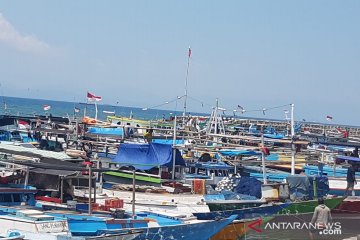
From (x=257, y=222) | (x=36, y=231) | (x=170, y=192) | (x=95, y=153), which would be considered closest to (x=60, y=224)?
(x=36, y=231)

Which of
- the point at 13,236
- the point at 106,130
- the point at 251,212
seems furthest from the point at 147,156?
the point at 13,236

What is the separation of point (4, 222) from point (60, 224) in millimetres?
1424

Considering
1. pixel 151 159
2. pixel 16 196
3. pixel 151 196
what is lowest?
pixel 151 196

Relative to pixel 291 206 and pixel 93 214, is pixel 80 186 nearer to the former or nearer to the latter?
pixel 93 214

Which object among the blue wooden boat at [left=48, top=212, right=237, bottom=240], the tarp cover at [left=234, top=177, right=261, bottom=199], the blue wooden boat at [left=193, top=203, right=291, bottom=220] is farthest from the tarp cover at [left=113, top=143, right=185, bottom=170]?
the blue wooden boat at [left=48, top=212, right=237, bottom=240]

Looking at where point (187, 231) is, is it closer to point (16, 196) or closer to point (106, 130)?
point (16, 196)

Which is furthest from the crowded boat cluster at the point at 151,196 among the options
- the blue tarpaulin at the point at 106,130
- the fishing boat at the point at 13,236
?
the blue tarpaulin at the point at 106,130

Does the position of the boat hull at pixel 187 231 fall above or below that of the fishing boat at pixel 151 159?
below

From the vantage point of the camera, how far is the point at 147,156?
32094 millimetres

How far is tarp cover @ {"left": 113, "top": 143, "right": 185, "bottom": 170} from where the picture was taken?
3164cm

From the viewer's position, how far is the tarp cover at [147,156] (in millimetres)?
31641

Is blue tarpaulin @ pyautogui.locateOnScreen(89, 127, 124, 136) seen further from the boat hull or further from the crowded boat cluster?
the boat hull

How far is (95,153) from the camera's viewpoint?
3662 centimetres

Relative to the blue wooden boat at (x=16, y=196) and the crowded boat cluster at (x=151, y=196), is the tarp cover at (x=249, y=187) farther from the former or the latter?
the blue wooden boat at (x=16, y=196)
